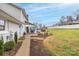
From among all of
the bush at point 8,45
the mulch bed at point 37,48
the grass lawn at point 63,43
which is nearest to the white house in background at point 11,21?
the bush at point 8,45

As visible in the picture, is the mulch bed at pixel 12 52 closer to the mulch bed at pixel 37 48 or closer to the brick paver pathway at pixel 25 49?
the brick paver pathway at pixel 25 49

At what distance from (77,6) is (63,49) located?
2.17 ft

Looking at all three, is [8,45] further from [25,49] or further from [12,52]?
[25,49]

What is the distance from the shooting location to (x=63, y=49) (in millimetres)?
3863

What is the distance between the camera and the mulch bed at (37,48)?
12.7 ft

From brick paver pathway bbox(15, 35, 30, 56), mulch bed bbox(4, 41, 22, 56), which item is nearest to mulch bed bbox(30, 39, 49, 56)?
brick paver pathway bbox(15, 35, 30, 56)

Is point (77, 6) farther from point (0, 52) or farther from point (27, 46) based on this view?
point (0, 52)

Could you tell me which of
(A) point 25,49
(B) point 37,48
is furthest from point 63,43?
(A) point 25,49

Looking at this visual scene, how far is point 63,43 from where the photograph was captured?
3.88m

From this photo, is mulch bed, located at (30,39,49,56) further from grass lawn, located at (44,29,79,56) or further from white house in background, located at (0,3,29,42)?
white house in background, located at (0,3,29,42)

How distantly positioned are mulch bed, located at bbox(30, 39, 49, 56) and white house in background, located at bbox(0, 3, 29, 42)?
0.74ft

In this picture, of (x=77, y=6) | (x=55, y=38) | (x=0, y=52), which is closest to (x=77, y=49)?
(x=55, y=38)

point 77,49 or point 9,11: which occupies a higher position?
point 9,11

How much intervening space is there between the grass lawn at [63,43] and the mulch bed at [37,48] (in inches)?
2.6
